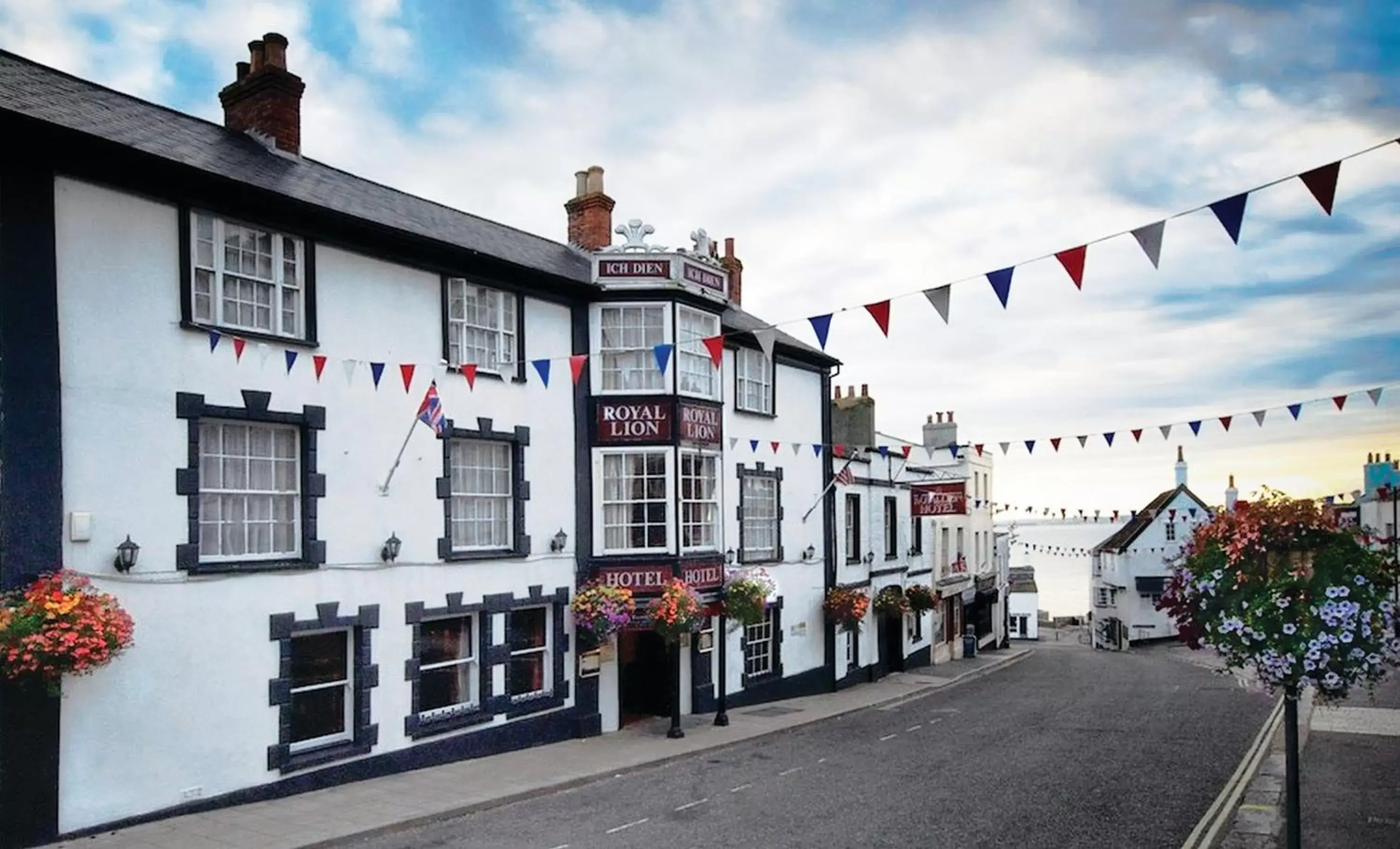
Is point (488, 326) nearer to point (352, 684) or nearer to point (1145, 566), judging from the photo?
point (352, 684)

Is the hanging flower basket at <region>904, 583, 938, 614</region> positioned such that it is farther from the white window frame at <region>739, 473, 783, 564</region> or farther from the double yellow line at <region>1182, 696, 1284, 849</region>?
the double yellow line at <region>1182, 696, 1284, 849</region>

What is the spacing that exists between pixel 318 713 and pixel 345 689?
563mm

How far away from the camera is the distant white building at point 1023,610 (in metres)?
72.2

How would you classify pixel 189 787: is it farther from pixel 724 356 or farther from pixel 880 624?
pixel 880 624

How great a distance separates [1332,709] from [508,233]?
22.6 metres

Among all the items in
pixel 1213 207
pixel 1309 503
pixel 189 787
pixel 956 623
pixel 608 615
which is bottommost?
pixel 956 623

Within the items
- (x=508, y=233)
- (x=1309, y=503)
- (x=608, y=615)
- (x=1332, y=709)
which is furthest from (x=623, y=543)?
(x=1332, y=709)

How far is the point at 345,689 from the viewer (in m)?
15.9

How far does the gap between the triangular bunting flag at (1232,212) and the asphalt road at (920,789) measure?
7.58 meters

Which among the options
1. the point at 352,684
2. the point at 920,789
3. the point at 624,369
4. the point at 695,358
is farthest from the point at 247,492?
the point at 920,789

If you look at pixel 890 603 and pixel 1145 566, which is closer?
pixel 890 603

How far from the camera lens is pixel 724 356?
80.8 ft

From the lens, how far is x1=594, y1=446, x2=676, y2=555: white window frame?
21.1m

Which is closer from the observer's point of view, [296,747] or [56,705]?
[56,705]
